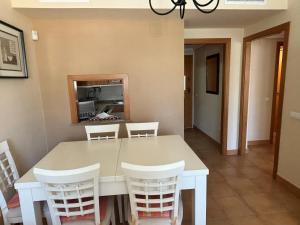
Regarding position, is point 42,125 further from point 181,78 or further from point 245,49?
point 245,49

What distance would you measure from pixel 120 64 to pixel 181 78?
90 centimetres

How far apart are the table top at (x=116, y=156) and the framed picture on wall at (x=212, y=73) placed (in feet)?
7.83

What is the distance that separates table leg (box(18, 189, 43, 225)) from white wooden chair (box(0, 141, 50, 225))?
15 cm

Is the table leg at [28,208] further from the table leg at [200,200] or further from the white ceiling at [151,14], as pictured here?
the white ceiling at [151,14]

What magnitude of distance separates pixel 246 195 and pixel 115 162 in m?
1.83

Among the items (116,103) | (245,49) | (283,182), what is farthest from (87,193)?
(245,49)

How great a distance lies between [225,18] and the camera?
288 cm

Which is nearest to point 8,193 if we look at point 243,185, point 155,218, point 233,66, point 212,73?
point 155,218

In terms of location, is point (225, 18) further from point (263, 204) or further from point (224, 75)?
point (263, 204)

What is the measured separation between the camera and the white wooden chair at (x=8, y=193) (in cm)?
157

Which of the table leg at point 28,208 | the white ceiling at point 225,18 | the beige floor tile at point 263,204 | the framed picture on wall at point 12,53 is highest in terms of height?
the white ceiling at point 225,18

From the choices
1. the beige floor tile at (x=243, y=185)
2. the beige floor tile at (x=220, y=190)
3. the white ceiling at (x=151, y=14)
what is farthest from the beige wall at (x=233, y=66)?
the beige floor tile at (x=220, y=190)

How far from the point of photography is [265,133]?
4328 millimetres

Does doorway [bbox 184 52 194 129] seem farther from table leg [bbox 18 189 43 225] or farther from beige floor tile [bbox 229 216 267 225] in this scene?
table leg [bbox 18 189 43 225]
